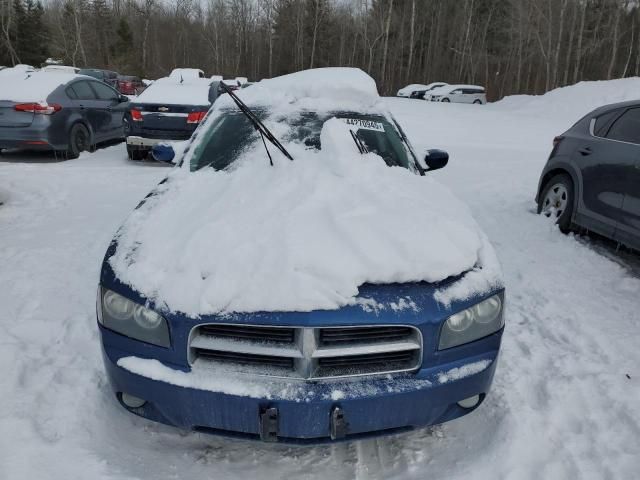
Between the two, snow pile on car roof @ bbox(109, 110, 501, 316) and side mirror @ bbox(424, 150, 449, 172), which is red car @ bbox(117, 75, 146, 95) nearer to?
side mirror @ bbox(424, 150, 449, 172)

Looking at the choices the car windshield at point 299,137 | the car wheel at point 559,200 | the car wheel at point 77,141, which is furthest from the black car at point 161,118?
the car wheel at point 559,200

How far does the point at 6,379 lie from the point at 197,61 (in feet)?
194

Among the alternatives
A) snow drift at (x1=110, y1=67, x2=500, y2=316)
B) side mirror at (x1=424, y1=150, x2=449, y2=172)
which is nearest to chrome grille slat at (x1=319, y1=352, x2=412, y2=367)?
snow drift at (x1=110, y1=67, x2=500, y2=316)

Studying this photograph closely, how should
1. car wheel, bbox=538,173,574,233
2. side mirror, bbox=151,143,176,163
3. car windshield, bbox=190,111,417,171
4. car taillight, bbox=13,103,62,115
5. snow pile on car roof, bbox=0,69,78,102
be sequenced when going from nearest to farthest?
1. car windshield, bbox=190,111,417,171
2. side mirror, bbox=151,143,176,163
3. car wheel, bbox=538,173,574,233
4. car taillight, bbox=13,103,62,115
5. snow pile on car roof, bbox=0,69,78,102

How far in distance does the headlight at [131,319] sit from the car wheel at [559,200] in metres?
4.97

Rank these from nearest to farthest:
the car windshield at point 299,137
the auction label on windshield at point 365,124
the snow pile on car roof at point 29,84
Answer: the car windshield at point 299,137 → the auction label on windshield at point 365,124 → the snow pile on car roof at point 29,84

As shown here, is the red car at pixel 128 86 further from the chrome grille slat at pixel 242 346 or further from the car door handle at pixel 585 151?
the chrome grille slat at pixel 242 346

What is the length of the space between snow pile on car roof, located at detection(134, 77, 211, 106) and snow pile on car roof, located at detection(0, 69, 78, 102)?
1.51 metres

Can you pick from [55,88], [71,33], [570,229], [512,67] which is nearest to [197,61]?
[71,33]

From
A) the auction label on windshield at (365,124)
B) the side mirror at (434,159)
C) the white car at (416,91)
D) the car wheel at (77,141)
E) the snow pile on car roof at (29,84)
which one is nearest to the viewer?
the auction label on windshield at (365,124)

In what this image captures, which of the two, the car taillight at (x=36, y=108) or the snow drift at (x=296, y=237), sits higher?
the car taillight at (x=36, y=108)

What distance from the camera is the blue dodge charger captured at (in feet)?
6.70

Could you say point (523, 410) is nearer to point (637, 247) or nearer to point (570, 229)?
point (637, 247)

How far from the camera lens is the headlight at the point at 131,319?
2.14m
